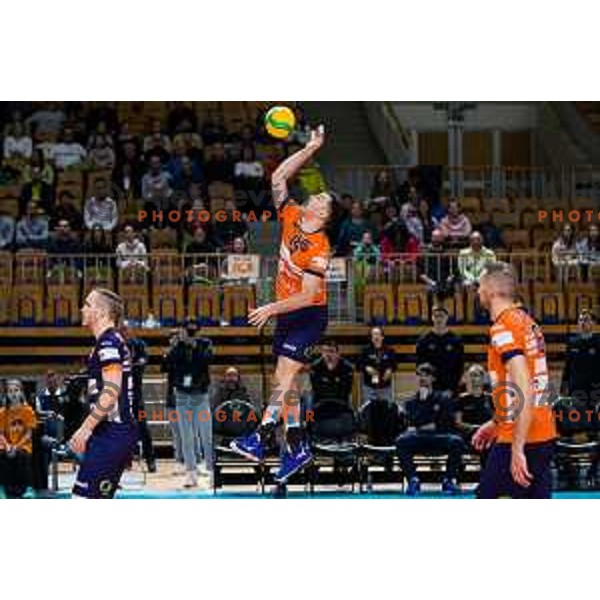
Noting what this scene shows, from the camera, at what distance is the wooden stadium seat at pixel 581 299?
19.8 metres

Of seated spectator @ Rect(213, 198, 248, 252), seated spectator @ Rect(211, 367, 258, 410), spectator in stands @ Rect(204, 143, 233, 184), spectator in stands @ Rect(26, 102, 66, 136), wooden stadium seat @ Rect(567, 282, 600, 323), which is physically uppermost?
spectator in stands @ Rect(26, 102, 66, 136)

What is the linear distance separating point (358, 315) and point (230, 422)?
2.65 meters

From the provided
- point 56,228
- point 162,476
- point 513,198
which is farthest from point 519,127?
point 162,476

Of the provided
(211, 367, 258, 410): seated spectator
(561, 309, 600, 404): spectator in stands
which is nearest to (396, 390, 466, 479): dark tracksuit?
(561, 309, 600, 404): spectator in stands

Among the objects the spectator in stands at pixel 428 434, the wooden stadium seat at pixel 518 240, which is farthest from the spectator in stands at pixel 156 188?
the spectator in stands at pixel 428 434

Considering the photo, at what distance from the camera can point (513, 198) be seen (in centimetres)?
2244

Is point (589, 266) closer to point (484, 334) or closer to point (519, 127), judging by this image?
point (484, 334)

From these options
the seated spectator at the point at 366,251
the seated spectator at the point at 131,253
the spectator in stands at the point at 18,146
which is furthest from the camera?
the spectator in stands at the point at 18,146

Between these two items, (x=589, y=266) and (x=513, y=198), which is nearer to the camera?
(x=589, y=266)

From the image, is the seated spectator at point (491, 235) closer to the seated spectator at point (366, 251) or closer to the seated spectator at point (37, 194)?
the seated spectator at point (366, 251)

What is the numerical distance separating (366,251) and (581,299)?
2.46m

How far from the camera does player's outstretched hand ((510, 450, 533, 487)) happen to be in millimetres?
11180

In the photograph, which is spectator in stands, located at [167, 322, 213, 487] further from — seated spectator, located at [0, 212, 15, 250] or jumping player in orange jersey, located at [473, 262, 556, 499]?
jumping player in orange jersey, located at [473, 262, 556, 499]

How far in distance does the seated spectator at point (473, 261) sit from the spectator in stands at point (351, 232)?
1118 millimetres
